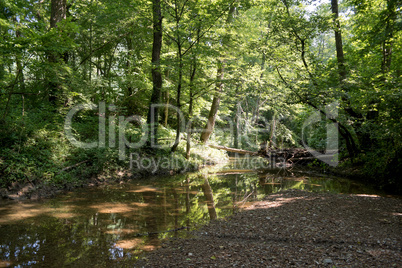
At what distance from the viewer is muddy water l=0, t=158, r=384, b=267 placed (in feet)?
12.6

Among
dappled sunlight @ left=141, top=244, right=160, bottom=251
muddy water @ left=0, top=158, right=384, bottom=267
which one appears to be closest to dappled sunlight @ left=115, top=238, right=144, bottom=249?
muddy water @ left=0, top=158, right=384, bottom=267

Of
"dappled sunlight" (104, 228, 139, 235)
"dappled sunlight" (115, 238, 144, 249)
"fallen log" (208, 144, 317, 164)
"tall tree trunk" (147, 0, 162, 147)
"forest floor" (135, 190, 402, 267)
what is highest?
"tall tree trunk" (147, 0, 162, 147)

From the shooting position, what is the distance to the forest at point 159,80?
293 inches

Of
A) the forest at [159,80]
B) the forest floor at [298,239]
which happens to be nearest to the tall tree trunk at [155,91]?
the forest at [159,80]

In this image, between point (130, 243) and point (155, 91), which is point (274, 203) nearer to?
point (130, 243)

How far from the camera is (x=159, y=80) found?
11.6 metres

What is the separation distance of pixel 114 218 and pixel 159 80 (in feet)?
24.8

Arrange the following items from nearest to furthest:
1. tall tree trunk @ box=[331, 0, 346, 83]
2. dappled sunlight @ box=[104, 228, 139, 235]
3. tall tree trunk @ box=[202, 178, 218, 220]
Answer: dappled sunlight @ box=[104, 228, 139, 235] → tall tree trunk @ box=[202, 178, 218, 220] → tall tree trunk @ box=[331, 0, 346, 83]

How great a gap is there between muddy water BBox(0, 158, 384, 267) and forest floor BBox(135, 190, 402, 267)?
0.58 meters

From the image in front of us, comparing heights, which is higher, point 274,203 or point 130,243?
point 274,203

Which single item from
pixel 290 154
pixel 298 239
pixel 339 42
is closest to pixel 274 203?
pixel 298 239

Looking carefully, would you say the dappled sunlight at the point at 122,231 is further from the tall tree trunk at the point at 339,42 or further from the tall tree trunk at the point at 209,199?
the tall tree trunk at the point at 339,42

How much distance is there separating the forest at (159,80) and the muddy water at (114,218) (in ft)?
4.86

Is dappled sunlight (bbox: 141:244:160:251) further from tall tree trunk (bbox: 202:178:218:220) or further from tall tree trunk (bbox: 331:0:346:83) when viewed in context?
tall tree trunk (bbox: 331:0:346:83)
